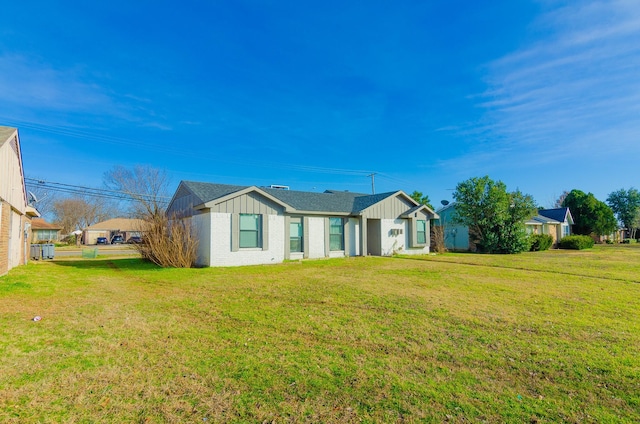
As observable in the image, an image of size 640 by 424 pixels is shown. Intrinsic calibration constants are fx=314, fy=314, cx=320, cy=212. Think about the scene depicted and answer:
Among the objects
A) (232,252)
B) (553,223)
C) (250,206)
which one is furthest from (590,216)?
(232,252)

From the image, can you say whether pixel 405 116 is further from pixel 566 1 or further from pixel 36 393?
pixel 36 393

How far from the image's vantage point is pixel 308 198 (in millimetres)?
19188

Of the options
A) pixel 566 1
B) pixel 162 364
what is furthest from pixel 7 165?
pixel 566 1

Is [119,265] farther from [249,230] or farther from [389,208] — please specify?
[389,208]

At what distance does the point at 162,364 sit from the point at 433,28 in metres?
14.2

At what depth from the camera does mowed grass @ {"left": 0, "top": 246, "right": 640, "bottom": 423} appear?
2898 mm

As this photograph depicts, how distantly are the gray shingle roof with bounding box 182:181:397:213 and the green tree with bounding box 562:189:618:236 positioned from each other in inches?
1273

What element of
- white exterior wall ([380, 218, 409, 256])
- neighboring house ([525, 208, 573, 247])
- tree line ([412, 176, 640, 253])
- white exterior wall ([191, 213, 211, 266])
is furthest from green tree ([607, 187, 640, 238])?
white exterior wall ([191, 213, 211, 266])

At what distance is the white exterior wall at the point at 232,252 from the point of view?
13.7 m

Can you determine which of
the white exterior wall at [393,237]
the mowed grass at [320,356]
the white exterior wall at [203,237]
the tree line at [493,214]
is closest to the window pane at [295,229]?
the white exterior wall at [203,237]

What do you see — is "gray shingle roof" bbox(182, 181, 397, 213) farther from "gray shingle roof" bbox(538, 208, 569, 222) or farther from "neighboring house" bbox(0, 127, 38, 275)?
"gray shingle roof" bbox(538, 208, 569, 222)

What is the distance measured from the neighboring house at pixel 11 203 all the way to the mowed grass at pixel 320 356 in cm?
383

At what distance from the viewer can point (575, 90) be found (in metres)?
12.7

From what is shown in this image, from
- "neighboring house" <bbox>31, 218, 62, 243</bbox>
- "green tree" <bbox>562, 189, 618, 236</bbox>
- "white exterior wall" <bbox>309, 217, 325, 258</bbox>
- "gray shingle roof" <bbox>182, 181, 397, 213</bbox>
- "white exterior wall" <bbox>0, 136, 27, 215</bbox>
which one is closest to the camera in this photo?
"white exterior wall" <bbox>0, 136, 27, 215</bbox>
